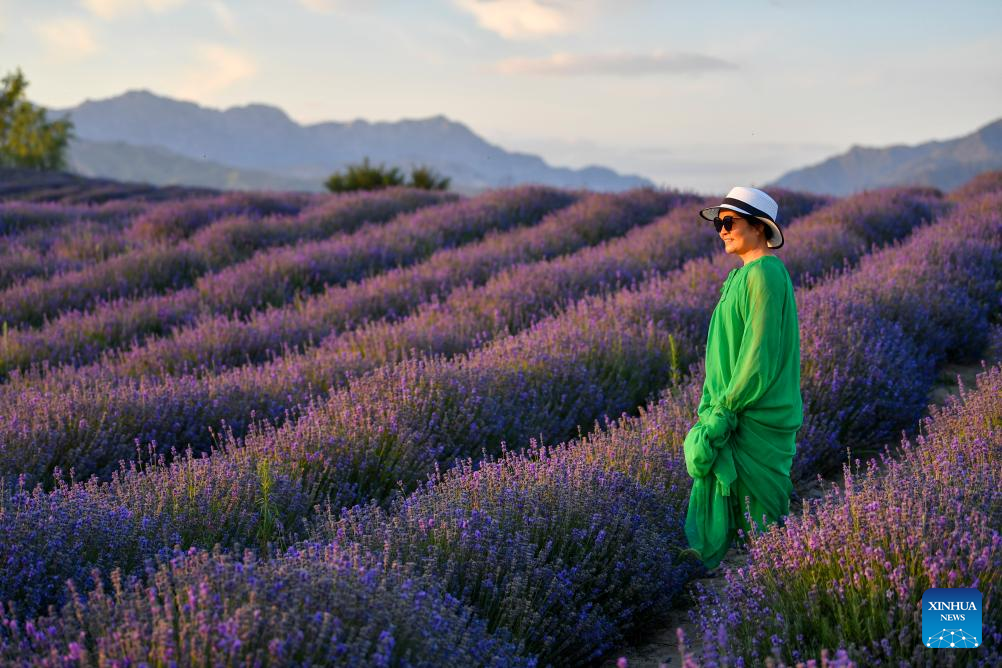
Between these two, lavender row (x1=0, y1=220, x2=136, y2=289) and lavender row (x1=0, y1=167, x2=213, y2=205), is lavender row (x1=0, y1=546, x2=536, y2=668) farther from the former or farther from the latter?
lavender row (x1=0, y1=167, x2=213, y2=205)

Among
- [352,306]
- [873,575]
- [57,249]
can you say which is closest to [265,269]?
[352,306]

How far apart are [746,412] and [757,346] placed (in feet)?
0.95

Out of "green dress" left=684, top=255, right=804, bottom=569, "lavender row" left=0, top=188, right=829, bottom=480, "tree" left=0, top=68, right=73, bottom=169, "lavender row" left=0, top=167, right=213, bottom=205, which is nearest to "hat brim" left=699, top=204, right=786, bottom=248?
"green dress" left=684, top=255, right=804, bottom=569

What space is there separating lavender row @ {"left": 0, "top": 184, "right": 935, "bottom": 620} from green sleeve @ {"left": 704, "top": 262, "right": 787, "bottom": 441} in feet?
4.88

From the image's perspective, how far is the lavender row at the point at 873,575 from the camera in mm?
2244

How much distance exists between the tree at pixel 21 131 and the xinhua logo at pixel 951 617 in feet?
140

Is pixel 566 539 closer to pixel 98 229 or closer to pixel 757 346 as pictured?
pixel 757 346

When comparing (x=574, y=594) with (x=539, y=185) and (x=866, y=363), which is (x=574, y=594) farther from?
(x=539, y=185)

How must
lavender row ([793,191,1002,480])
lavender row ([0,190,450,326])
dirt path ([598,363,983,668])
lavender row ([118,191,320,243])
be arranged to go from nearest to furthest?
1. dirt path ([598,363,983,668])
2. lavender row ([793,191,1002,480])
3. lavender row ([0,190,450,326])
4. lavender row ([118,191,320,243])

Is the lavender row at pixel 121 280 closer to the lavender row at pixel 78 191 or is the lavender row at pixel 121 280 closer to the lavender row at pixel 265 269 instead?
the lavender row at pixel 265 269

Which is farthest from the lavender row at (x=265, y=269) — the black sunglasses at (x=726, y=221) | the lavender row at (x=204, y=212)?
the black sunglasses at (x=726, y=221)

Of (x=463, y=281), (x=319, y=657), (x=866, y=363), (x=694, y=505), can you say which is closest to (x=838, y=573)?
(x=694, y=505)

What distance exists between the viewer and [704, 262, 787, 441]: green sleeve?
9.86 ft

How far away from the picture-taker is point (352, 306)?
7312 mm
